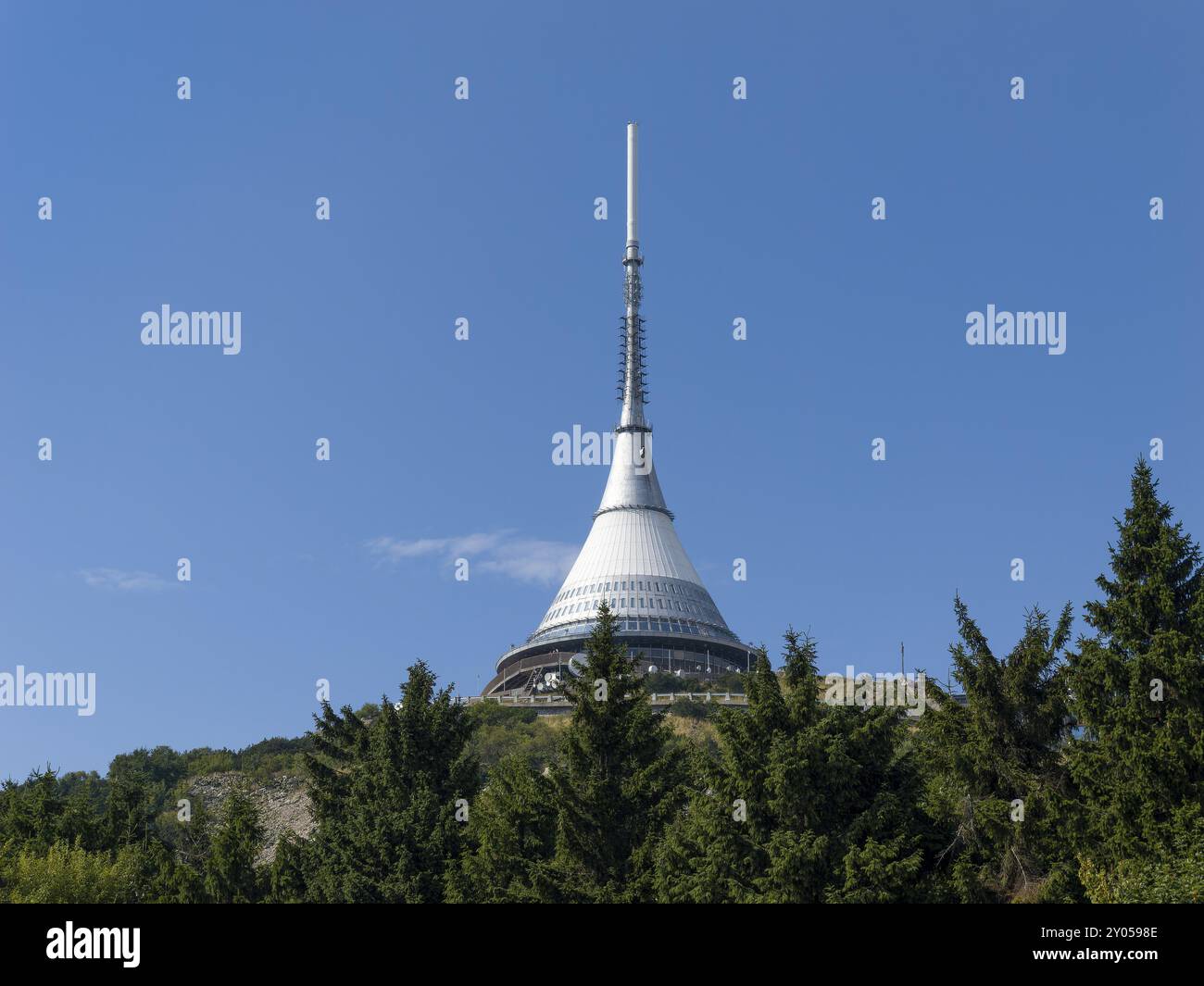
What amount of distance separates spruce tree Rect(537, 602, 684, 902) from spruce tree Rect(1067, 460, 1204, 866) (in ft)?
31.5

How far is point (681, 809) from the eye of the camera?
38031 mm

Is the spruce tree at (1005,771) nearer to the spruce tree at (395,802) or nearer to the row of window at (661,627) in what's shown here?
the spruce tree at (395,802)

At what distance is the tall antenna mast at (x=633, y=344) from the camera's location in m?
113

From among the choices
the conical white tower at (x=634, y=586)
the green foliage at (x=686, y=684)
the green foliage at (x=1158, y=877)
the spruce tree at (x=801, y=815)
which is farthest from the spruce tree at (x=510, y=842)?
the conical white tower at (x=634, y=586)

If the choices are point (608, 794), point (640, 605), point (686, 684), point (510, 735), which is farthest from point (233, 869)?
point (640, 605)

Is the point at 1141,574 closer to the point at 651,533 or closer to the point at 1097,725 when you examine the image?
the point at 1097,725

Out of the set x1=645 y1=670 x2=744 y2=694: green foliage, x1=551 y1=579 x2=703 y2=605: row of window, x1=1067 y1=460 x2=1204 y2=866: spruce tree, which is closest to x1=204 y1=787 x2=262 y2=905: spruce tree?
x1=1067 y1=460 x2=1204 y2=866: spruce tree

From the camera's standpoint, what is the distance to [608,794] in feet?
121

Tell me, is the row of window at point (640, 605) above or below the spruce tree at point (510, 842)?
above

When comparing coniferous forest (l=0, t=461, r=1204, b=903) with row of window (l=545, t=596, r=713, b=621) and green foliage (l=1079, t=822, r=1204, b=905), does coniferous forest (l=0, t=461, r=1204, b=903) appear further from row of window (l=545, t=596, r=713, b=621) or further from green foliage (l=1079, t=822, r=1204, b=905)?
row of window (l=545, t=596, r=713, b=621)

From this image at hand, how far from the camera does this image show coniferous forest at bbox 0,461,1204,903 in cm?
3081

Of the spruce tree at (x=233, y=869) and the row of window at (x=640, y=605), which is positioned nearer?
the spruce tree at (x=233, y=869)

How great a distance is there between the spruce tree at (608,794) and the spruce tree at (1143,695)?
959cm
